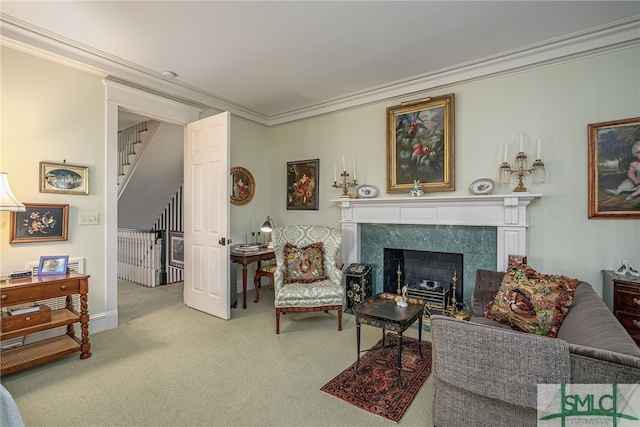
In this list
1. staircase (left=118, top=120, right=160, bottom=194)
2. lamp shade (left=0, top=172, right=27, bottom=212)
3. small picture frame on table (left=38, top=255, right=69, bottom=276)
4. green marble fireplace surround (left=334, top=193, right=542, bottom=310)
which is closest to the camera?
lamp shade (left=0, top=172, right=27, bottom=212)

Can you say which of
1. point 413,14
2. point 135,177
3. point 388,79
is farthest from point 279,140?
point 413,14

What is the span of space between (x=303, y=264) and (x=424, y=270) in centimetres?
165

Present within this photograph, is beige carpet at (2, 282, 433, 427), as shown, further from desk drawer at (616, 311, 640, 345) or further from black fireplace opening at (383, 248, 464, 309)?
desk drawer at (616, 311, 640, 345)

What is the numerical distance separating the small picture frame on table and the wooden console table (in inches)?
2.7

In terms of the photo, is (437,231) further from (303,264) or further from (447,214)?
(303,264)

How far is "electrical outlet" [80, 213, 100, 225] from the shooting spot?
10.0 ft

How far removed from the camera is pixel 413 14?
2445mm

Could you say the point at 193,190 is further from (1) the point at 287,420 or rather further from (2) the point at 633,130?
(2) the point at 633,130

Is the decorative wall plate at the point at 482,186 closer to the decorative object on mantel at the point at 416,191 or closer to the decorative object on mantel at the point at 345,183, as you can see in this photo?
the decorative object on mantel at the point at 416,191

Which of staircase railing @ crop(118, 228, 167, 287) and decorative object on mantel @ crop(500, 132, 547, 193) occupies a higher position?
decorative object on mantel @ crop(500, 132, 547, 193)

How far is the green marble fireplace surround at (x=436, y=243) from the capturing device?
3.32m

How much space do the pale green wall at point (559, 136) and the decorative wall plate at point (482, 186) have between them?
89 millimetres

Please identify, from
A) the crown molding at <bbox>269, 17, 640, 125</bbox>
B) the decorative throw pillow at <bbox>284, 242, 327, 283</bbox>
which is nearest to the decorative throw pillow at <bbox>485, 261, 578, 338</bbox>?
the decorative throw pillow at <bbox>284, 242, 327, 283</bbox>

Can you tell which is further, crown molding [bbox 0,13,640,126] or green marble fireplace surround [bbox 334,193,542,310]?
green marble fireplace surround [bbox 334,193,542,310]
